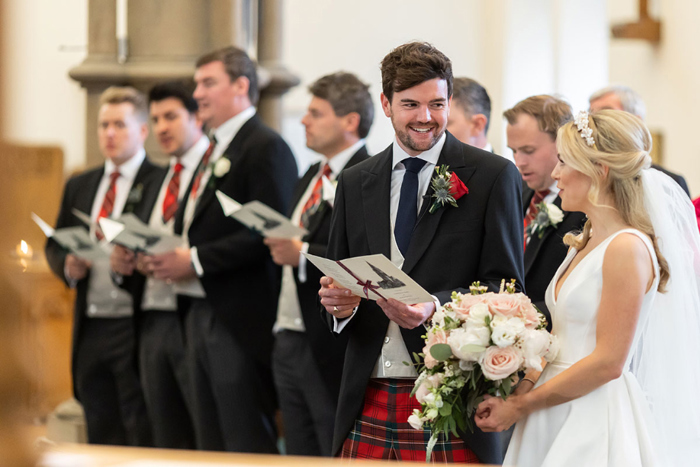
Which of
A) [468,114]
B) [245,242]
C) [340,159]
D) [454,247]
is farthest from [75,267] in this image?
[454,247]

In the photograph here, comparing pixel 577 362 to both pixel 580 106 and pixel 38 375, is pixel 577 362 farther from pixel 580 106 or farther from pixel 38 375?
pixel 580 106

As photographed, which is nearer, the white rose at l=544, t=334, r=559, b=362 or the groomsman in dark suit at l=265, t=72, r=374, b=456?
the white rose at l=544, t=334, r=559, b=362

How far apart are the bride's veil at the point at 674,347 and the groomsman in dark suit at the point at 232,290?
2.67 m

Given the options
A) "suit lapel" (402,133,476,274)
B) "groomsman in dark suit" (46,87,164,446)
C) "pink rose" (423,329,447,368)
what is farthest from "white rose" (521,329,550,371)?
"groomsman in dark suit" (46,87,164,446)

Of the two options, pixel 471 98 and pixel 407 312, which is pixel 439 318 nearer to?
pixel 407 312

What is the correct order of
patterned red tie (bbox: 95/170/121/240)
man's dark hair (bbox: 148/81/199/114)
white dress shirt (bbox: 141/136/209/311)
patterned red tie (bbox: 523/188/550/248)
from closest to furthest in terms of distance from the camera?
patterned red tie (bbox: 523/188/550/248) < white dress shirt (bbox: 141/136/209/311) < man's dark hair (bbox: 148/81/199/114) < patterned red tie (bbox: 95/170/121/240)

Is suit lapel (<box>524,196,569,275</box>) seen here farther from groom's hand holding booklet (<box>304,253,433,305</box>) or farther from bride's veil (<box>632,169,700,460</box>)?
groom's hand holding booklet (<box>304,253,433,305</box>)

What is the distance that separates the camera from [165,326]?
203 inches

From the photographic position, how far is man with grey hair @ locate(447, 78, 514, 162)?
4.37 m

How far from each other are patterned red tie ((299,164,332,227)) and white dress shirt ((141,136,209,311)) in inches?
41.7

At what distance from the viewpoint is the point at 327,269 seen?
8.52ft

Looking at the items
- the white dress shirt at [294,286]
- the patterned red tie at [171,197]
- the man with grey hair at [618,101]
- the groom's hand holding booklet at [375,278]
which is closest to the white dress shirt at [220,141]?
the patterned red tie at [171,197]

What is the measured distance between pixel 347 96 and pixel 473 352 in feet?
8.32

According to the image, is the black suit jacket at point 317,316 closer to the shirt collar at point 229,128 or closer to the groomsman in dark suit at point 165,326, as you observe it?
the shirt collar at point 229,128
